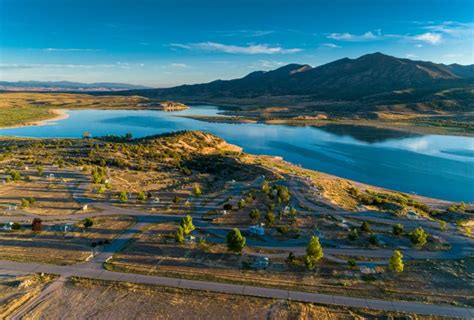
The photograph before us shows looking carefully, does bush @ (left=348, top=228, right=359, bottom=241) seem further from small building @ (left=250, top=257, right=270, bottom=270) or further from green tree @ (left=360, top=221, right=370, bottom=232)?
small building @ (left=250, top=257, right=270, bottom=270)

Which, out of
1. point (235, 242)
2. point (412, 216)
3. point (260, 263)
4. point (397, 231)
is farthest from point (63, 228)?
point (412, 216)

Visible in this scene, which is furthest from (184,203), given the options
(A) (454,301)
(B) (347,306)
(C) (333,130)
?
(C) (333,130)

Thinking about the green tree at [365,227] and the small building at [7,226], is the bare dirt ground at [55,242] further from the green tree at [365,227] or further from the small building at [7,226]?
the green tree at [365,227]

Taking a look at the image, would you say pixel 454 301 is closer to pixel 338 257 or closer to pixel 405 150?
pixel 338 257

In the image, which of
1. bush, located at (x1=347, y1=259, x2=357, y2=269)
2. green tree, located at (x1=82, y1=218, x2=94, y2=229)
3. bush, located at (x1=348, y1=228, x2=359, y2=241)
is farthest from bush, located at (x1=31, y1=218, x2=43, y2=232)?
bush, located at (x1=348, y1=228, x2=359, y2=241)

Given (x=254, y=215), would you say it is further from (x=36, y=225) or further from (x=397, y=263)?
(x=36, y=225)

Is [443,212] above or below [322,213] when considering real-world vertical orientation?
below

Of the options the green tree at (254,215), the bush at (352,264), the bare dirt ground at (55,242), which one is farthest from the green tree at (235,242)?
the bare dirt ground at (55,242)
